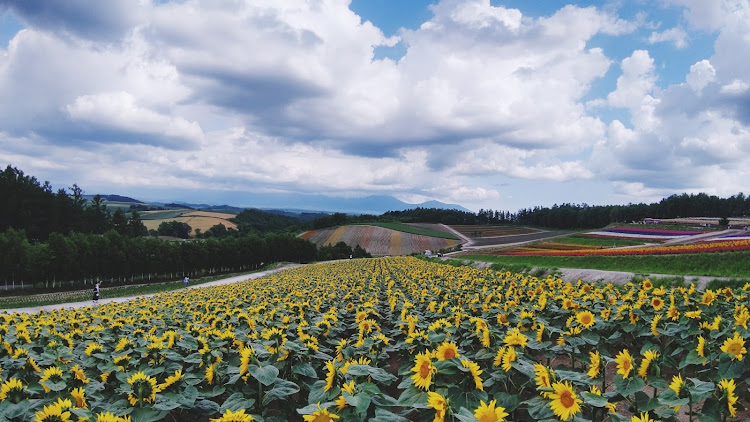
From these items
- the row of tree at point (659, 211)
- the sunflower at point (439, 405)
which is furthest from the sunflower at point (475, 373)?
the row of tree at point (659, 211)

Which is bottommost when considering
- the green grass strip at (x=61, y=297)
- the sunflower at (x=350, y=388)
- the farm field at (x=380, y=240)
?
the green grass strip at (x=61, y=297)

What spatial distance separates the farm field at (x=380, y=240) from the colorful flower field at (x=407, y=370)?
246 feet

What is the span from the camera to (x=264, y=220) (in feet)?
545

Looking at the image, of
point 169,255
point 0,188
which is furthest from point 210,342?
point 0,188

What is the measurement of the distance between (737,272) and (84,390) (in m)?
22.5

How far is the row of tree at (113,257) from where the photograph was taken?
49531 mm

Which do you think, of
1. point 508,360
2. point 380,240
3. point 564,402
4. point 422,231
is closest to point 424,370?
point 508,360

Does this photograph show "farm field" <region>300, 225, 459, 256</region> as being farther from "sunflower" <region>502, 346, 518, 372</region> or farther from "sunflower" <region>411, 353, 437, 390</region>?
"sunflower" <region>411, 353, 437, 390</region>

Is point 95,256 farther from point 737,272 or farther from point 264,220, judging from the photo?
point 264,220

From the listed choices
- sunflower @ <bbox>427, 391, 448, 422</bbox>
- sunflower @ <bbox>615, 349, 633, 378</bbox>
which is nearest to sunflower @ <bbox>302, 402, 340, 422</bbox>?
sunflower @ <bbox>427, 391, 448, 422</bbox>

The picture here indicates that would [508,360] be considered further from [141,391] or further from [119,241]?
[119,241]

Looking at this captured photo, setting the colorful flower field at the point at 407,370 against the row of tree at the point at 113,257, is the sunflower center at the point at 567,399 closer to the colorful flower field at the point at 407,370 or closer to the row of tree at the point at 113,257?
the colorful flower field at the point at 407,370

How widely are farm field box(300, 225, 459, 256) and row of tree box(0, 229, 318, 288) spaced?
22.6m

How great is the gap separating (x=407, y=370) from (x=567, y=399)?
171cm
